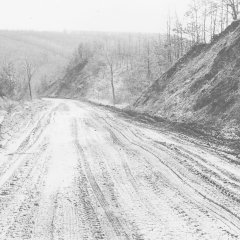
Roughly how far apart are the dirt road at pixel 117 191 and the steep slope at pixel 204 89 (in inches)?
149

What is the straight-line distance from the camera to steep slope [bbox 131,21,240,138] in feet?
54.5

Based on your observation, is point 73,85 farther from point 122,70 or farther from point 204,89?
point 204,89

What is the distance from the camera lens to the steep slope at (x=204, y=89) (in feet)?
54.5

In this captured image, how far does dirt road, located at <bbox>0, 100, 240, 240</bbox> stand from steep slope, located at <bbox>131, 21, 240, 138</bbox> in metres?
3.78

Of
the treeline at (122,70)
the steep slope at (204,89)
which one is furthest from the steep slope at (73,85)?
the steep slope at (204,89)

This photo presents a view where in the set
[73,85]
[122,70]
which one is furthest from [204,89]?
[73,85]

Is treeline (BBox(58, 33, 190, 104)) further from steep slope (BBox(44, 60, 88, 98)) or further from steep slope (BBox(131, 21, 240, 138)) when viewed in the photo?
steep slope (BBox(131, 21, 240, 138))

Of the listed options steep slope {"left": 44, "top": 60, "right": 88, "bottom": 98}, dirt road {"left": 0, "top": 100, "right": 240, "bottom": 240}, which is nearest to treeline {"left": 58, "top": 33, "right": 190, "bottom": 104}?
steep slope {"left": 44, "top": 60, "right": 88, "bottom": 98}

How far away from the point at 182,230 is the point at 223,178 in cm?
326

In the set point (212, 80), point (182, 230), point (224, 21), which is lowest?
point (182, 230)

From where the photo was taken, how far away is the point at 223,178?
29.0ft

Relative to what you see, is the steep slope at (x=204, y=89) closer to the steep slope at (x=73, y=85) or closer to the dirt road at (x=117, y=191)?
the dirt road at (x=117, y=191)

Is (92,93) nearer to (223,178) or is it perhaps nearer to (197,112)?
(197,112)

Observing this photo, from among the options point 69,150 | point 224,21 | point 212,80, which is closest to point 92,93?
point 224,21
